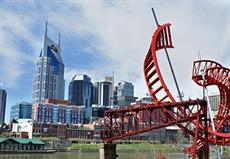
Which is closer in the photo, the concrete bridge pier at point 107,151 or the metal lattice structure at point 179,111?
the metal lattice structure at point 179,111

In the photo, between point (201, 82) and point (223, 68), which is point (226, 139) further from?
point (223, 68)

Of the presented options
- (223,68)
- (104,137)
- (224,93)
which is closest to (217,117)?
(224,93)

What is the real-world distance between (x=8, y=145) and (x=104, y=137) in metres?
93.3

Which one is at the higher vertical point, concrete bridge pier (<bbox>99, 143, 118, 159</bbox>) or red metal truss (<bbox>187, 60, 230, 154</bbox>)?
red metal truss (<bbox>187, 60, 230, 154</bbox>)

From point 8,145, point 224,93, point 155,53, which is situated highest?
point 155,53

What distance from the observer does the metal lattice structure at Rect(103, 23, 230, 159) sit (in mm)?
49344

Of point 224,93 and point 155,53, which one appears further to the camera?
point 224,93

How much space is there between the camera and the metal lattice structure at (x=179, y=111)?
4934 centimetres

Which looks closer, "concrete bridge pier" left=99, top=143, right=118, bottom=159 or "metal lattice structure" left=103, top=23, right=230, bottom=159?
"metal lattice structure" left=103, top=23, right=230, bottom=159

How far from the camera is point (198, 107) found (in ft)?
163

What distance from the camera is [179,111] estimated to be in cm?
5431

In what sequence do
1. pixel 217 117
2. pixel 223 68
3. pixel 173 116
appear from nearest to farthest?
pixel 173 116 → pixel 223 68 → pixel 217 117

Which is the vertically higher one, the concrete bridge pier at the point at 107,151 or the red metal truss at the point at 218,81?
the red metal truss at the point at 218,81

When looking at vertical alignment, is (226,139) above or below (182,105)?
below
